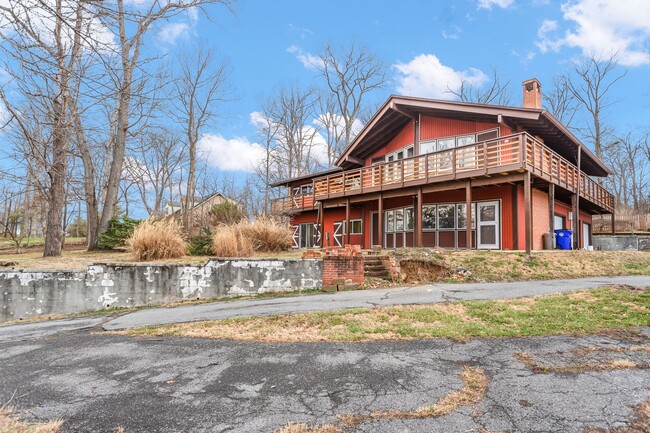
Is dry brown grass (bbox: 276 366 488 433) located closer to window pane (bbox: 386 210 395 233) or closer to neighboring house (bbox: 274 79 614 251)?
neighboring house (bbox: 274 79 614 251)

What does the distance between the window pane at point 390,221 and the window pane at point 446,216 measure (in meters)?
2.78

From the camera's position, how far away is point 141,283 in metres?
8.70

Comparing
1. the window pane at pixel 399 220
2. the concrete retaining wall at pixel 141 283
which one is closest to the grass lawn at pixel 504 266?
the concrete retaining wall at pixel 141 283

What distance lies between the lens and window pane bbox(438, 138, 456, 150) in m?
16.4

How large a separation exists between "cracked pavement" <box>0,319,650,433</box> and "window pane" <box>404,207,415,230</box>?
12928 millimetres

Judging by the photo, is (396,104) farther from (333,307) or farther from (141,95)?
(141,95)

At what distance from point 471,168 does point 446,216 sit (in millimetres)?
3125

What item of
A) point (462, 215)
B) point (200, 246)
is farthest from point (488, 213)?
point (200, 246)

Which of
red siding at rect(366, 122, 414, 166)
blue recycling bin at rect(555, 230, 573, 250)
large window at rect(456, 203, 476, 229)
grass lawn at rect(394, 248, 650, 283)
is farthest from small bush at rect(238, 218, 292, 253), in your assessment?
blue recycling bin at rect(555, 230, 573, 250)

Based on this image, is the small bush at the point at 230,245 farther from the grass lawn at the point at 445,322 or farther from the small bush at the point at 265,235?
the grass lawn at the point at 445,322

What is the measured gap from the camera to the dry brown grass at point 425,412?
2505 mm

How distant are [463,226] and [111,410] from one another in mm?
14913

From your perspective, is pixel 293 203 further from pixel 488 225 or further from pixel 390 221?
pixel 488 225

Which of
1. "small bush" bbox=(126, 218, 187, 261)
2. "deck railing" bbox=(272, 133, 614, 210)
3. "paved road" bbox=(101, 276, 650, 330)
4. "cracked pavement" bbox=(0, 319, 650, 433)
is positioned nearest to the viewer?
"cracked pavement" bbox=(0, 319, 650, 433)
